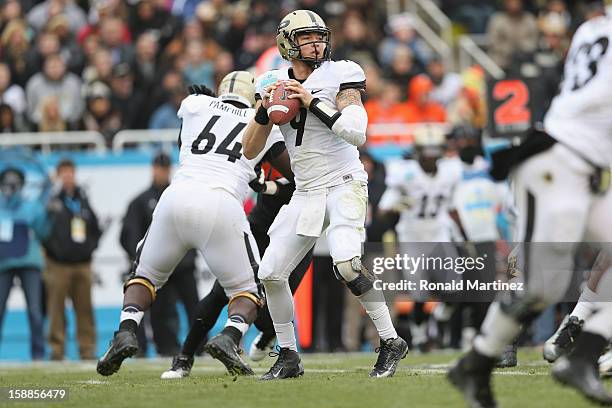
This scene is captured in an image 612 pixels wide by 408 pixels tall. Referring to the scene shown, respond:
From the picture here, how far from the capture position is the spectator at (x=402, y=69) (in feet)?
53.4

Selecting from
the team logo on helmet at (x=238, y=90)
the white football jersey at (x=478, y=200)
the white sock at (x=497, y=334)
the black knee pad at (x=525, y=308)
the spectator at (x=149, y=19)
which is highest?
the team logo on helmet at (x=238, y=90)

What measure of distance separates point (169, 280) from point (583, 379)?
25.5 feet

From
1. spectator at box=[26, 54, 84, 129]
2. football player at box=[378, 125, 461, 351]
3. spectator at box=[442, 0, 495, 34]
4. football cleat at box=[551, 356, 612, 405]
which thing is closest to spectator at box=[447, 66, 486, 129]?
football player at box=[378, 125, 461, 351]

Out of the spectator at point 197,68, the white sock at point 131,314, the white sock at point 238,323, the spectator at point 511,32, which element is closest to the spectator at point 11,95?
the spectator at point 197,68

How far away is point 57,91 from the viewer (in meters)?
16.3

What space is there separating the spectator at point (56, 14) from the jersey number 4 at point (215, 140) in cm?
964

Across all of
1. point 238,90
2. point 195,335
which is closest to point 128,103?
point 238,90

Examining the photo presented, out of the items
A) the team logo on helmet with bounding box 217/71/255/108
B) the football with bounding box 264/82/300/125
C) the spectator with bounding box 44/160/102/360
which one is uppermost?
the football with bounding box 264/82/300/125

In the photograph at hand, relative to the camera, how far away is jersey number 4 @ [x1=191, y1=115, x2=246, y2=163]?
872 cm

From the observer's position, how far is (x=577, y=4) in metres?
18.7

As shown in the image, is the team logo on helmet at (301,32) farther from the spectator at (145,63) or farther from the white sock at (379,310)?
the spectator at (145,63)

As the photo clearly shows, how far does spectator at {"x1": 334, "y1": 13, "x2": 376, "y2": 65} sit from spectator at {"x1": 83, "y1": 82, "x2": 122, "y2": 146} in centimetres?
282

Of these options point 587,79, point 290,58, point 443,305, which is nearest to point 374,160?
point 443,305

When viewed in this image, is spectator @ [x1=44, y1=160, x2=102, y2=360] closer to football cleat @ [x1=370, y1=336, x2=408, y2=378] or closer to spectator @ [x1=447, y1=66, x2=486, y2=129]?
spectator @ [x1=447, y1=66, x2=486, y2=129]
